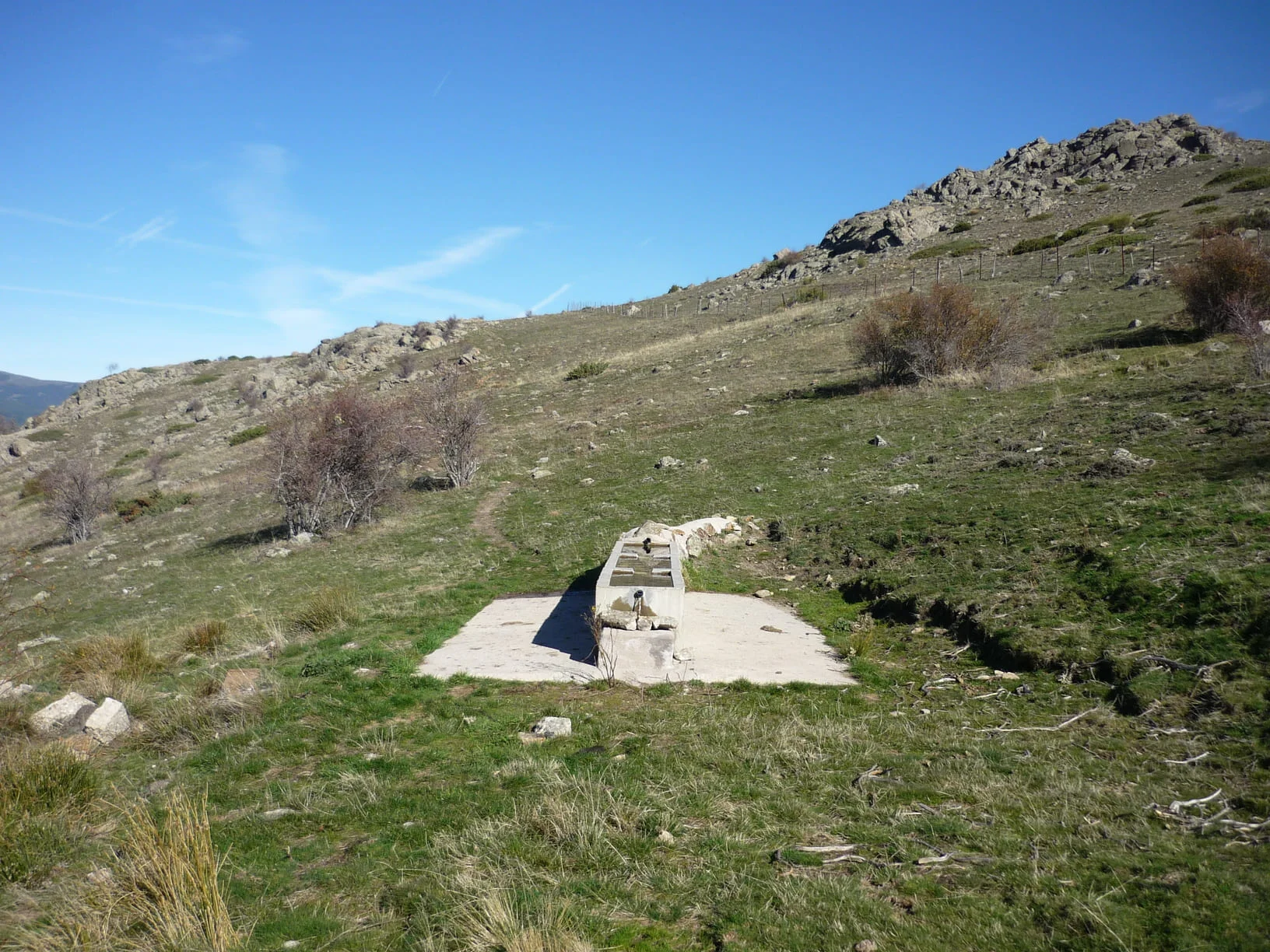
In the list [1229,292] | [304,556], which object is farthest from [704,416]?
[1229,292]

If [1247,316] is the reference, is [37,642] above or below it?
below

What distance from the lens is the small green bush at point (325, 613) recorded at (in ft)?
40.4

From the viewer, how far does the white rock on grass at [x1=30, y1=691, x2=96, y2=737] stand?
791cm

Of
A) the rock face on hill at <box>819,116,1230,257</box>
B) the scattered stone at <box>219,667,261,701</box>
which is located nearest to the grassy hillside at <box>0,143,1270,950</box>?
the scattered stone at <box>219,667,261,701</box>

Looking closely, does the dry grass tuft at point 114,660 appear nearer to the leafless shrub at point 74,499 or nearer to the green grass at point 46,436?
the leafless shrub at point 74,499

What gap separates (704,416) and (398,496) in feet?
41.8

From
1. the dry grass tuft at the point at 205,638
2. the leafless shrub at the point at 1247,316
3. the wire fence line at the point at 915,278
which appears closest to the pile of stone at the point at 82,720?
the dry grass tuft at the point at 205,638

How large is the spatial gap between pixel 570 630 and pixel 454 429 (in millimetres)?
15855

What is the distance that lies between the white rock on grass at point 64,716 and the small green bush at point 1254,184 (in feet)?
207

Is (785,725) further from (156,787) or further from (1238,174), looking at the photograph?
(1238,174)

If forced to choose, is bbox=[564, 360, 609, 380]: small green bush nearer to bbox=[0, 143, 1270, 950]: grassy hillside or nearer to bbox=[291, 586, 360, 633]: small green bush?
bbox=[0, 143, 1270, 950]: grassy hillside

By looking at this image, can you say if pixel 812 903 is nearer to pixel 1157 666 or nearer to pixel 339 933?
pixel 339 933

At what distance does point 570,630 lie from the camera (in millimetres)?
11258

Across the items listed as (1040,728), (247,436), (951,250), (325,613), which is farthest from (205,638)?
(951,250)
